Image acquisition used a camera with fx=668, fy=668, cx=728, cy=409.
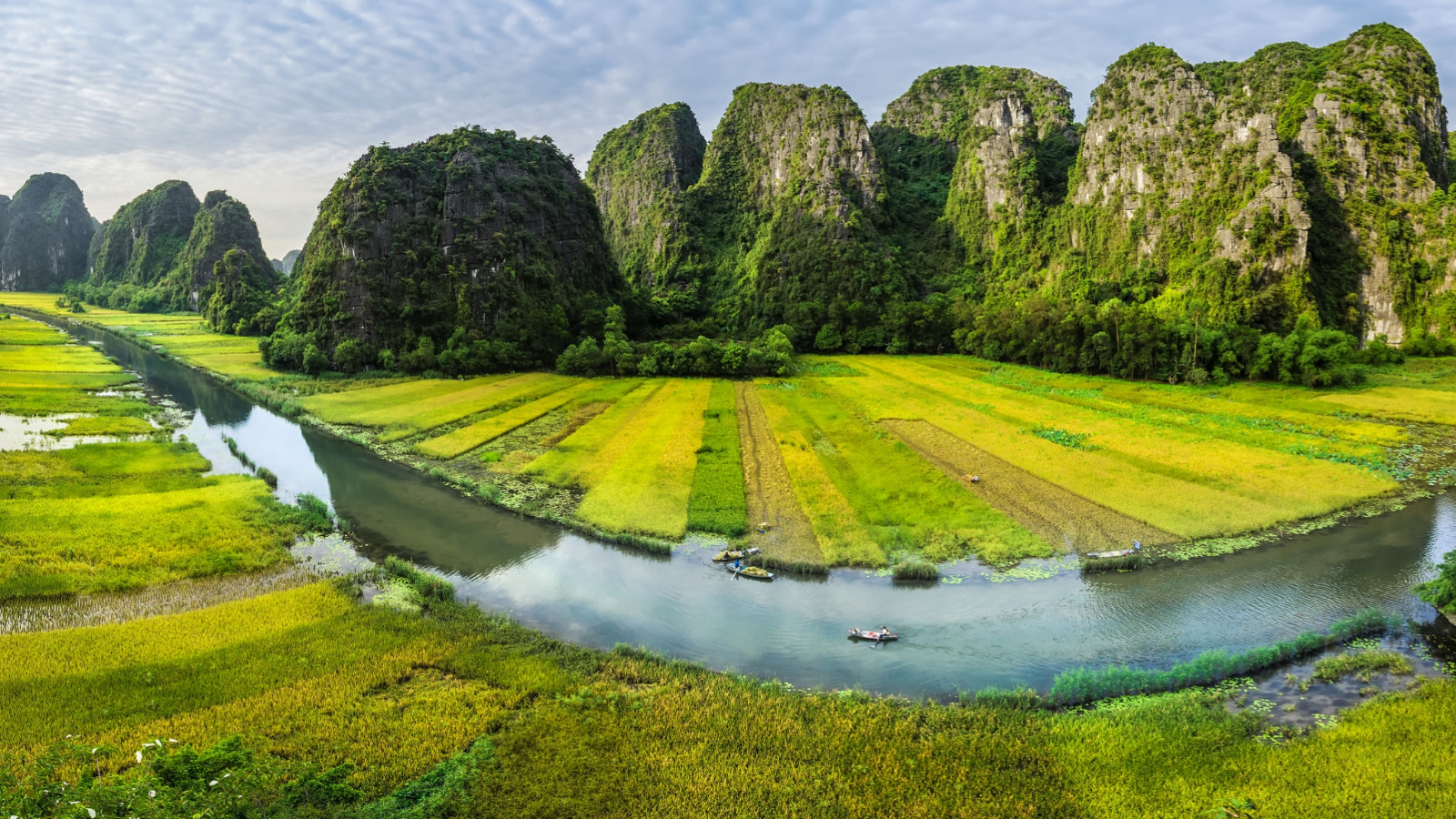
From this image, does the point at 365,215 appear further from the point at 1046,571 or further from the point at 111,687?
the point at 1046,571

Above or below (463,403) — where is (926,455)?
below

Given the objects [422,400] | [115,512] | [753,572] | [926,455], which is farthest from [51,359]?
[926,455]

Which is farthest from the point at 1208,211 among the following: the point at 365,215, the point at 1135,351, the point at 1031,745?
the point at 365,215

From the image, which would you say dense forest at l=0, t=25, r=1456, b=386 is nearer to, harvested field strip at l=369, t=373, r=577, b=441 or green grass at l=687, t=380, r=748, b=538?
harvested field strip at l=369, t=373, r=577, b=441

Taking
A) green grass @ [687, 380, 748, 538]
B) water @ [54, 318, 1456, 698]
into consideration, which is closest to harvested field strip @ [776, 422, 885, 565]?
water @ [54, 318, 1456, 698]

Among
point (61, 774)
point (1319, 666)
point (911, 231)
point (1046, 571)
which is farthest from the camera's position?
point (911, 231)

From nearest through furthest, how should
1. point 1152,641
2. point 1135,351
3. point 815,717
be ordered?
point 815,717
point 1152,641
point 1135,351

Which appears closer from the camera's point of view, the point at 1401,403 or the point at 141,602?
the point at 141,602

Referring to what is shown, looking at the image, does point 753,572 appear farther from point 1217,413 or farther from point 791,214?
point 791,214
